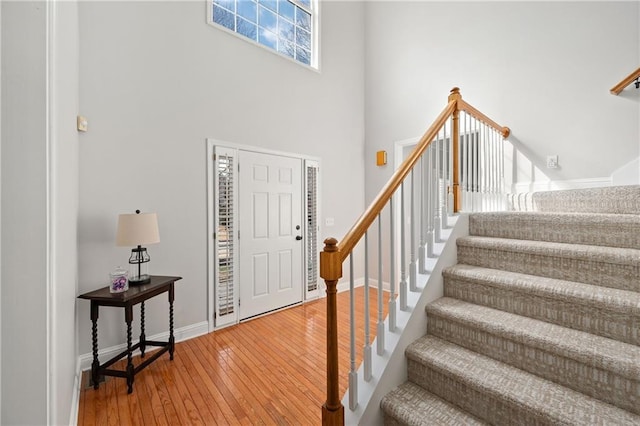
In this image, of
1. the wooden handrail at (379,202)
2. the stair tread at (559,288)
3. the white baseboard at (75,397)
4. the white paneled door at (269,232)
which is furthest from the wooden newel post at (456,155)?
the white baseboard at (75,397)

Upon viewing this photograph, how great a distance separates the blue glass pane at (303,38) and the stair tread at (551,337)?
3.89 m

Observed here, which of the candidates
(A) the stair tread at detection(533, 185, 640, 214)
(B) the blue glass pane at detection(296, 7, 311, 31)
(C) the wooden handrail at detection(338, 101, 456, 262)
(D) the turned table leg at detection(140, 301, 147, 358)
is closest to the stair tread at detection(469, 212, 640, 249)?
(A) the stair tread at detection(533, 185, 640, 214)

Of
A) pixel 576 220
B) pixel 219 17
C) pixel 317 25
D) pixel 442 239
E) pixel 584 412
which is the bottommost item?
pixel 584 412

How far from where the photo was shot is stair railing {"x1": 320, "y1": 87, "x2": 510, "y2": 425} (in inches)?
51.8

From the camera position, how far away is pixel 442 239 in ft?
6.24

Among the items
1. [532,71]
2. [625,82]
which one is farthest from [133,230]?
[625,82]

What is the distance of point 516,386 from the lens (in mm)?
1176

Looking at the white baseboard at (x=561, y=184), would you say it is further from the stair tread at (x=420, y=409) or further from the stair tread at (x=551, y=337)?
the stair tread at (x=420, y=409)

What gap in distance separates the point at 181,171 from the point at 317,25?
299 centimetres

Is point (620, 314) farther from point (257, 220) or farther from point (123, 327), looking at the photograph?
point (123, 327)

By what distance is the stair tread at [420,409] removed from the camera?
1.23 metres

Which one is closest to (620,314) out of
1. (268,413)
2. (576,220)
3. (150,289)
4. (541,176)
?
(576,220)

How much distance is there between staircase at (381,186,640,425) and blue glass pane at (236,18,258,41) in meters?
3.41

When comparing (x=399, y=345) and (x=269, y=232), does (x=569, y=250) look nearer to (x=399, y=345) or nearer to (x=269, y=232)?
(x=399, y=345)
